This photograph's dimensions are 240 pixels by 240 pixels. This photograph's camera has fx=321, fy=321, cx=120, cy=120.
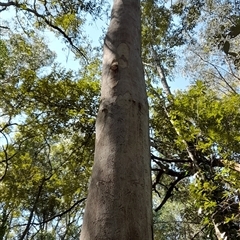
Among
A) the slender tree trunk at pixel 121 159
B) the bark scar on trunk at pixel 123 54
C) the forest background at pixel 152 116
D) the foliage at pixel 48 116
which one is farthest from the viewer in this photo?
the foliage at pixel 48 116

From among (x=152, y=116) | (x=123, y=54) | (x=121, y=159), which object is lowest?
(x=121, y=159)

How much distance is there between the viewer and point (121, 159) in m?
0.94

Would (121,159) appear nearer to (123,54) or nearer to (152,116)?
(123,54)

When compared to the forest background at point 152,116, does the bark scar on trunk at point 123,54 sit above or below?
below

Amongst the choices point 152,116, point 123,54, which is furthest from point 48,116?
point 123,54

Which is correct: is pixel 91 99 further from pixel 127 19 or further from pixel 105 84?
pixel 105 84

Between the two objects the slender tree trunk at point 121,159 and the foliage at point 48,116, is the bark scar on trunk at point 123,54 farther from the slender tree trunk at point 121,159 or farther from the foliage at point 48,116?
the foliage at point 48,116

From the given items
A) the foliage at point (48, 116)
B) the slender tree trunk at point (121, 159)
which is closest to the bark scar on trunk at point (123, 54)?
the slender tree trunk at point (121, 159)

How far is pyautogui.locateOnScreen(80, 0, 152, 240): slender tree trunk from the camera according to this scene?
810 millimetres

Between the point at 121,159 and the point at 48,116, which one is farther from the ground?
the point at 48,116

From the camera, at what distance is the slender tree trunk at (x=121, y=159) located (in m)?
0.81

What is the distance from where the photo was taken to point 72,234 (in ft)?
34.3

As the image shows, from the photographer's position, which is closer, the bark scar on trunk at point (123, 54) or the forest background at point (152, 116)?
the bark scar on trunk at point (123, 54)

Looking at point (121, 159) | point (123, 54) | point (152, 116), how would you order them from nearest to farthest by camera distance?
point (121, 159) < point (123, 54) < point (152, 116)
